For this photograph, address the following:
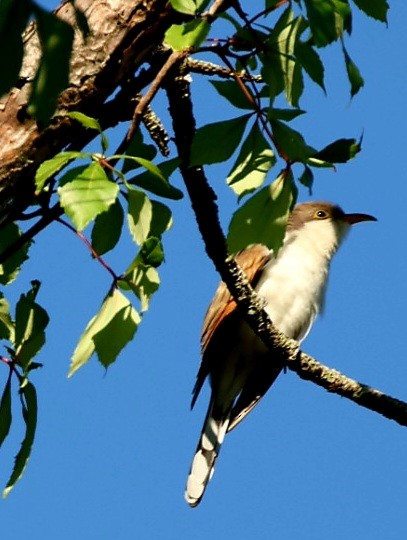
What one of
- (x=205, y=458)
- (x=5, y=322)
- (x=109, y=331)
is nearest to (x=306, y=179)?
(x=109, y=331)

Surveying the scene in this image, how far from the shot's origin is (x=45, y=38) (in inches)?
46.8

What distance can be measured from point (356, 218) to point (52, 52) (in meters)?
6.27

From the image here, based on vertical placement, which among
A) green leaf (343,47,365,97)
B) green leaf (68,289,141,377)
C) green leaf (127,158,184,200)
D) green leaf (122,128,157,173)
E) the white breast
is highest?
the white breast

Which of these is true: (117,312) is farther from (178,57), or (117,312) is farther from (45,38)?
(45,38)

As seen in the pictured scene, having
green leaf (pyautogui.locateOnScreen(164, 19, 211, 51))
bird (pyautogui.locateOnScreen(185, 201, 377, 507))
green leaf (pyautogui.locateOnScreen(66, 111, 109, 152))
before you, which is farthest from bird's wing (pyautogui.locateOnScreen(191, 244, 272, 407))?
green leaf (pyautogui.locateOnScreen(164, 19, 211, 51))

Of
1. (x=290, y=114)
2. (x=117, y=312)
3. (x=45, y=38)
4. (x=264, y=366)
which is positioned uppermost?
(x=264, y=366)

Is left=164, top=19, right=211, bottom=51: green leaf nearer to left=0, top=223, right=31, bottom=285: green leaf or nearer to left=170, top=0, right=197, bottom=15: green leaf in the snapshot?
left=170, top=0, right=197, bottom=15: green leaf

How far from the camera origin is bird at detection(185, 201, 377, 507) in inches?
251

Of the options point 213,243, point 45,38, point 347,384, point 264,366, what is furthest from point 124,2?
point 264,366

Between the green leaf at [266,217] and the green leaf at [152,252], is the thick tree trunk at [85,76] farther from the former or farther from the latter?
the green leaf at [266,217]

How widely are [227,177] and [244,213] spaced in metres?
0.14

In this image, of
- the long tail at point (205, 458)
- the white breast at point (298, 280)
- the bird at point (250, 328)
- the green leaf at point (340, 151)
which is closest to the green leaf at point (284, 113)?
the green leaf at point (340, 151)

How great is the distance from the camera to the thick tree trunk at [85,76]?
2844 mm

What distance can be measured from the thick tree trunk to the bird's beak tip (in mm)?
4560
